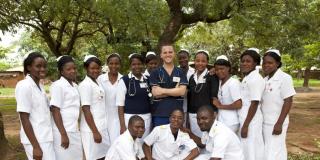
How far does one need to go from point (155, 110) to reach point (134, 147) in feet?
1.74

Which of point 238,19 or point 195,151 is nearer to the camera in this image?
point 195,151

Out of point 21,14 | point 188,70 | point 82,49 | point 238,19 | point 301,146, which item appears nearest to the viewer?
point 188,70

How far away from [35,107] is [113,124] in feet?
4.84

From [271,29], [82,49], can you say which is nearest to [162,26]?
[271,29]

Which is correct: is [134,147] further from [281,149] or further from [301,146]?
[301,146]

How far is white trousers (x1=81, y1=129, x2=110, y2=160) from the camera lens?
196 inches

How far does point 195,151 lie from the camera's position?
509 cm

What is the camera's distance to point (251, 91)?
5.00m

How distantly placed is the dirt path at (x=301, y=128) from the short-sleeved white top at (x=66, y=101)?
14.6 feet

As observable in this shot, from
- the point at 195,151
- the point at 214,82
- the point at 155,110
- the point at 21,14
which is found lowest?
the point at 195,151

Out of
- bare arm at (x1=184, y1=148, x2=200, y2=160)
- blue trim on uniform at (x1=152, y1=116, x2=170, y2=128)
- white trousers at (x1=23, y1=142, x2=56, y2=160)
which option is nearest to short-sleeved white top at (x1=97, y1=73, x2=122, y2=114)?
blue trim on uniform at (x1=152, y1=116, x2=170, y2=128)

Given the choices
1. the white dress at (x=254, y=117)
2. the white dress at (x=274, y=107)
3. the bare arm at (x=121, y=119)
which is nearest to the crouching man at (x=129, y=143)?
the bare arm at (x=121, y=119)

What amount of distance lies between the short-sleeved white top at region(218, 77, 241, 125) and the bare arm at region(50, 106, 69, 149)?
197 centimetres

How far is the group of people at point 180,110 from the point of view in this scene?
4.87m
